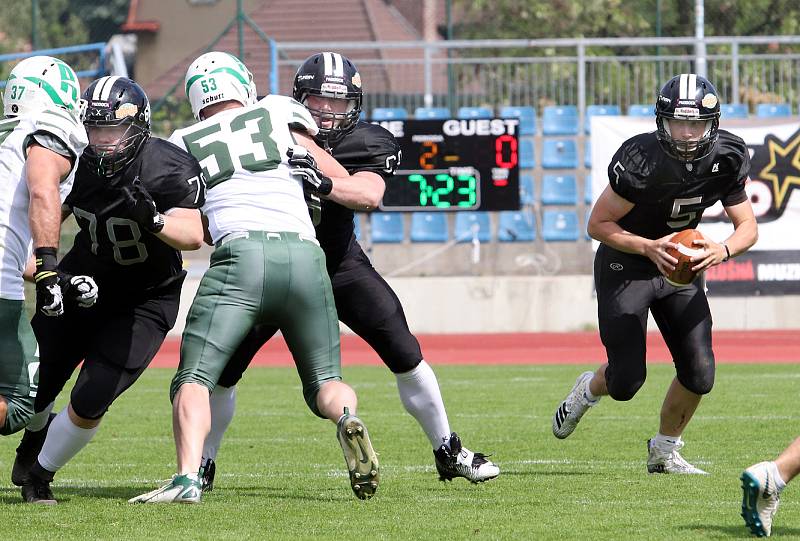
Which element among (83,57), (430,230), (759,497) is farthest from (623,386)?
(83,57)

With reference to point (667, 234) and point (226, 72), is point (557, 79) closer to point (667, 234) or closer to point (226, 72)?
point (667, 234)

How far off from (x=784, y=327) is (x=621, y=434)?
8.56 metres

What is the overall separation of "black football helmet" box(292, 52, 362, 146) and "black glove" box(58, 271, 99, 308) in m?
1.22

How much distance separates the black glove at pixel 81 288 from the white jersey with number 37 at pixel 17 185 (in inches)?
9.7

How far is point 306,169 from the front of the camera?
491 centimetres

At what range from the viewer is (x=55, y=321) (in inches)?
205

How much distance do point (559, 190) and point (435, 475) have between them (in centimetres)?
1038

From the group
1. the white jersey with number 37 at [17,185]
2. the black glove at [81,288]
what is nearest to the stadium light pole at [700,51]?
the white jersey with number 37 at [17,185]

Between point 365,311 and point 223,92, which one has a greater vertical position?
point 223,92

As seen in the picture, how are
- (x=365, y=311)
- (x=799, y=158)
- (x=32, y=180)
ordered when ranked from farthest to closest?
(x=799, y=158) < (x=365, y=311) < (x=32, y=180)

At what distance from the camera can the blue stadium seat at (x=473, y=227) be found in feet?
52.3

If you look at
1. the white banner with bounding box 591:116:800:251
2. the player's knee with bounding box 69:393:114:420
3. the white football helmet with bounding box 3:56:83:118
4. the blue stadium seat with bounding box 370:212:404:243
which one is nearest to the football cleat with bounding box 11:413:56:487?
the player's knee with bounding box 69:393:114:420

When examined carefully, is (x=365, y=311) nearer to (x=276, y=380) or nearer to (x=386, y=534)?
(x=386, y=534)

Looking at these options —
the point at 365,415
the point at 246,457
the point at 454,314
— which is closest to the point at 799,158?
the point at 454,314
